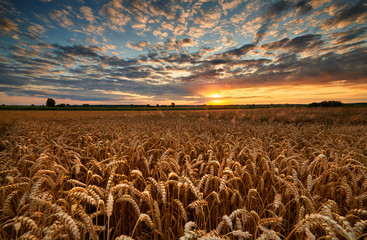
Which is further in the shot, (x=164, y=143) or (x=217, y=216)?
(x=164, y=143)

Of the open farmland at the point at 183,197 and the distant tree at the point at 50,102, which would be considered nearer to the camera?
the open farmland at the point at 183,197

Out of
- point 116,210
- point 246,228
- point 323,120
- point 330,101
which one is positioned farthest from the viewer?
point 330,101

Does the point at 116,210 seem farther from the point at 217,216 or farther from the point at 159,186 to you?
the point at 217,216

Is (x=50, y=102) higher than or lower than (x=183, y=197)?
higher

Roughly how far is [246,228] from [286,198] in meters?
0.82

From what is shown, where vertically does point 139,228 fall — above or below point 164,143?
below

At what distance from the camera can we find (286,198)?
6.81 ft

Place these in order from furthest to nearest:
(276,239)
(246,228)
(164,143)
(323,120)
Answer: (323,120) → (164,143) → (246,228) → (276,239)

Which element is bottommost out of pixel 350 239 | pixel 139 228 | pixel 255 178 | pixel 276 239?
pixel 139 228

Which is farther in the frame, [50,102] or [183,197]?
[50,102]

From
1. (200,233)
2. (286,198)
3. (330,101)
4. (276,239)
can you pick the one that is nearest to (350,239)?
(276,239)

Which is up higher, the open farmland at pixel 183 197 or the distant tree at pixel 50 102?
the distant tree at pixel 50 102

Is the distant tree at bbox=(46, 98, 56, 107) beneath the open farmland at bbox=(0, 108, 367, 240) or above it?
above

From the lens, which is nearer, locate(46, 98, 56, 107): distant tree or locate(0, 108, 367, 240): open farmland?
locate(0, 108, 367, 240): open farmland
